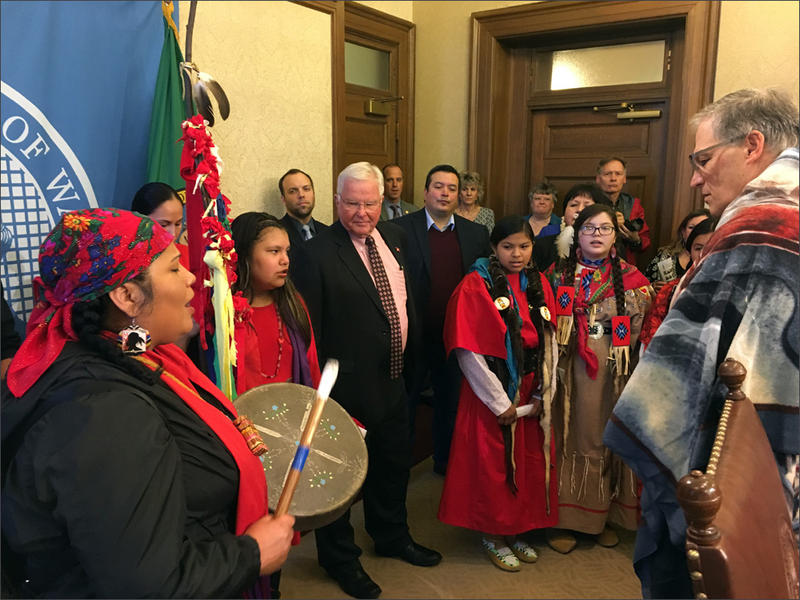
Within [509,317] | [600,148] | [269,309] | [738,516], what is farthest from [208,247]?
[600,148]

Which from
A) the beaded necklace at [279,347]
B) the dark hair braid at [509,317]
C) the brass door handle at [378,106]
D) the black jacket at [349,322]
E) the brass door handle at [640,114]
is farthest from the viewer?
the brass door handle at [378,106]

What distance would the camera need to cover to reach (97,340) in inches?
38.5

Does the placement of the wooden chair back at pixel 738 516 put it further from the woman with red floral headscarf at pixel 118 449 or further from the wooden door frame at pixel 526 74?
the wooden door frame at pixel 526 74

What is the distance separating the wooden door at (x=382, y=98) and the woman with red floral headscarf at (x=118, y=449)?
299 cm

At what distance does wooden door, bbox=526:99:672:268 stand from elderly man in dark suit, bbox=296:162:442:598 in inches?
89.9

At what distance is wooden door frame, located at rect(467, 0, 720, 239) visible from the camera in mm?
3523

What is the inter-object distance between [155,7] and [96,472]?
1.99 meters

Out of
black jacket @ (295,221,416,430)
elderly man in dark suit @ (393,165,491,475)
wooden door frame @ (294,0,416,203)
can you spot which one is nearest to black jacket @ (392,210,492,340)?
elderly man in dark suit @ (393,165,491,475)

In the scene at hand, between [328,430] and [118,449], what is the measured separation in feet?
2.39

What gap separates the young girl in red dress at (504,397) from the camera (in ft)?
7.94

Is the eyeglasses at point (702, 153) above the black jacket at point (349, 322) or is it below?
above

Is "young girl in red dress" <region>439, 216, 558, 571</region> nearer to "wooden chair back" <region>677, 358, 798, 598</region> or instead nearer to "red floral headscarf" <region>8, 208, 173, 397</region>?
"wooden chair back" <region>677, 358, 798, 598</region>

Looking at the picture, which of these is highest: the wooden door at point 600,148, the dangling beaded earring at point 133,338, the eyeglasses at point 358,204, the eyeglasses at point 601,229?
the wooden door at point 600,148

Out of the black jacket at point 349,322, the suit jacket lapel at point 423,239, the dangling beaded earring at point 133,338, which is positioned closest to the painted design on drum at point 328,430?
the dangling beaded earring at point 133,338
